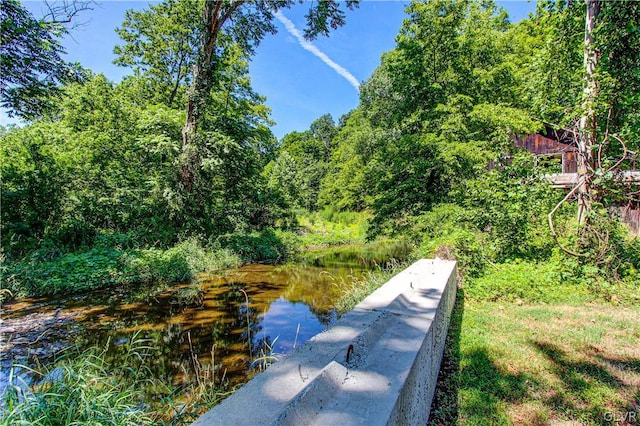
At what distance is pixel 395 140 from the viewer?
1124cm

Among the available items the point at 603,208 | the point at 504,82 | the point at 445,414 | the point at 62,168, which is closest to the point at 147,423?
the point at 445,414

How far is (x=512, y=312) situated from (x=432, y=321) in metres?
2.82

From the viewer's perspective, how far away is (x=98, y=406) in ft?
6.97

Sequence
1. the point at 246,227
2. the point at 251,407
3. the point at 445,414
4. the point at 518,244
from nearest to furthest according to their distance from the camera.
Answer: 1. the point at 251,407
2. the point at 445,414
3. the point at 518,244
4. the point at 246,227

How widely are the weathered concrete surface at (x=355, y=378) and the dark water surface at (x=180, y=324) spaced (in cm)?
132

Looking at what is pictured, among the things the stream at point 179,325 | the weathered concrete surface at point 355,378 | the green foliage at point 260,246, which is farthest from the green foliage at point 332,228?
the weathered concrete surface at point 355,378

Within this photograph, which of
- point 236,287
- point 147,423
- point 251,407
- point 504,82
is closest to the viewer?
point 251,407

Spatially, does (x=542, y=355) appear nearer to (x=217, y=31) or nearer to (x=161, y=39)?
(x=217, y=31)

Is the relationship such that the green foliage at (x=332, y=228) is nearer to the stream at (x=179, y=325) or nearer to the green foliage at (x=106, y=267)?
the green foliage at (x=106, y=267)

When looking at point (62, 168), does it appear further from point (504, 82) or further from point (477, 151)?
point (504, 82)

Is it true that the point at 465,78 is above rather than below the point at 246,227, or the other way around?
above

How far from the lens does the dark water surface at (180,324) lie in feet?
14.4

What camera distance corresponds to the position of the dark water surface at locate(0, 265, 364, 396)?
14.4ft

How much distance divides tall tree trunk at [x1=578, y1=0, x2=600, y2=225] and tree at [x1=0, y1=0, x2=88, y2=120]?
9469 millimetres
